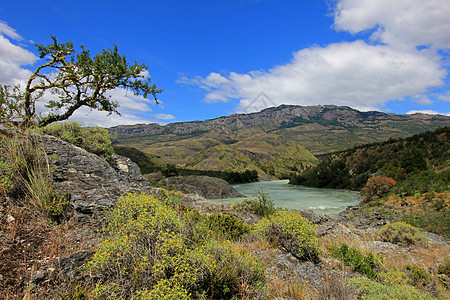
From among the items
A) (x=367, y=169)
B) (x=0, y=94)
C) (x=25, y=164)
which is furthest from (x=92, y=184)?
(x=367, y=169)

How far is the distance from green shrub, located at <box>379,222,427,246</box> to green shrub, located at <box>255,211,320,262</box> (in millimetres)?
8326

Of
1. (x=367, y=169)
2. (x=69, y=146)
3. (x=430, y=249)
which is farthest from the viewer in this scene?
(x=367, y=169)

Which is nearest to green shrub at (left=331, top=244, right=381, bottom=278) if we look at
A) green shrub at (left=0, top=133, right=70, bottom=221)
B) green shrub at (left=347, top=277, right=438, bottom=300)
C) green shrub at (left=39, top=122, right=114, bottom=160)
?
green shrub at (left=347, top=277, right=438, bottom=300)

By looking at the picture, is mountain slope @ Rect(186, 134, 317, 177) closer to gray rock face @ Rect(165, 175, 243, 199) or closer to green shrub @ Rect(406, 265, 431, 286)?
gray rock face @ Rect(165, 175, 243, 199)

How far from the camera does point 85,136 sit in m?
8.80

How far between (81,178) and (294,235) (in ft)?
21.7

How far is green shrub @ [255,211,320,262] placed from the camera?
19.9 feet

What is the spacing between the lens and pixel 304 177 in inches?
3059

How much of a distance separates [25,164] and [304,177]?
80.7m

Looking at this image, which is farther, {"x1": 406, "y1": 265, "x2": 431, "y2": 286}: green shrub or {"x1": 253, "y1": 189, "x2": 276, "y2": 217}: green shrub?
{"x1": 253, "y1": 189, "x2": 276, "y2": 217}: green shrub

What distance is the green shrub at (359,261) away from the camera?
5.76m

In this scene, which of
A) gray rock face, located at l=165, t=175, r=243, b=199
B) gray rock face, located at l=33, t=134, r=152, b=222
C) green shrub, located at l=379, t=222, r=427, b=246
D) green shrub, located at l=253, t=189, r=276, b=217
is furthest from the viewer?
gray rock face, located at l=165, t=175, r=243, b=199

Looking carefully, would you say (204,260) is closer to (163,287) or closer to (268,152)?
(163,287)

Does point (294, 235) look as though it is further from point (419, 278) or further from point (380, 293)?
point (419, 278)
